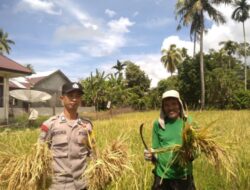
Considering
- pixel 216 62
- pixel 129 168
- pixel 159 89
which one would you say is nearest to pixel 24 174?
pixel 129 168

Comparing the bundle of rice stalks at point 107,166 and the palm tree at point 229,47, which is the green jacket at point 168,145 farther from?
the palm tree at point 229,47

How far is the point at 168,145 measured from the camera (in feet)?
10.2

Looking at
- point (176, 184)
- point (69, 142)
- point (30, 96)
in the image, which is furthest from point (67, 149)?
point (30, 96)

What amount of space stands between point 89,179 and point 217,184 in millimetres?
2472

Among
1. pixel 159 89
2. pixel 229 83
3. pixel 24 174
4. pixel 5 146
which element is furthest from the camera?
pixel 159 89

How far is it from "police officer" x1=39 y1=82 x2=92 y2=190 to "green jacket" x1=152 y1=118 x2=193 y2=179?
608 mm

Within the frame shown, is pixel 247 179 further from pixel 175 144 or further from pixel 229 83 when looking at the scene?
pixel 229 83

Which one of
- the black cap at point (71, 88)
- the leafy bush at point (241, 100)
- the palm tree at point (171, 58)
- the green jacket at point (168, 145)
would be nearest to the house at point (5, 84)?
the black cap at point (71, 88)

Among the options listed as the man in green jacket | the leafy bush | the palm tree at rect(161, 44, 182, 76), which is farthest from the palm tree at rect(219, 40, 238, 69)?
the man in green jacket

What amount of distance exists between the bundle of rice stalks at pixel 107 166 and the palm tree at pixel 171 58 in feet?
159

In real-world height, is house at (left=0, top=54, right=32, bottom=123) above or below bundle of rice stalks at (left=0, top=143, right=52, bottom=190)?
above

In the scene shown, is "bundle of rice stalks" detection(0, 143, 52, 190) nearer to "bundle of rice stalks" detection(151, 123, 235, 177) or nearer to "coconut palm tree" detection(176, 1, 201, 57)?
"bundle of rice stalks" detection(151, 123, 235, 177)

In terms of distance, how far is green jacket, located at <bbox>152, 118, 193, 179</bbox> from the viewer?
318cm

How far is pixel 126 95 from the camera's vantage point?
3831 cm
